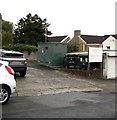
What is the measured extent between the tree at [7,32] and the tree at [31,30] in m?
2.85

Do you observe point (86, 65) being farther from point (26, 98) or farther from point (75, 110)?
point (75, 110)

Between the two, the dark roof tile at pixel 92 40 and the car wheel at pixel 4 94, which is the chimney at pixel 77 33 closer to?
the dark roof tile at pixel 92 40

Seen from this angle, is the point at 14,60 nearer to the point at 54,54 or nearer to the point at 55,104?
the point at 55,104

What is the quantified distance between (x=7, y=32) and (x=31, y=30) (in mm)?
9295

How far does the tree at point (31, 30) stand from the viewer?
204 feet

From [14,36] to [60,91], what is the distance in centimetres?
5186

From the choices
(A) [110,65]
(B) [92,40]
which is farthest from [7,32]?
(A) [110,65]

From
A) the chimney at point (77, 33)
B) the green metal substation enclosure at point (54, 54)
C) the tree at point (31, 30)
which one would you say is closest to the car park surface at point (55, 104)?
the green metal substation enclosure at point (54, 54)

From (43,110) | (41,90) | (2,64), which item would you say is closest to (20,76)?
(41,90)

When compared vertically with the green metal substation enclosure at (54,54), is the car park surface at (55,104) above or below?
below

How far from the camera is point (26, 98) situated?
42.3 ft

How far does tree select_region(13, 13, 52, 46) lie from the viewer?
204ft

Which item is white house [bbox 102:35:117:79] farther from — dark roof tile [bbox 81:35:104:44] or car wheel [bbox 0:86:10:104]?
dark roof tile [bbox 81:35:104:44]

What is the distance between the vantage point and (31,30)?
62.9m
